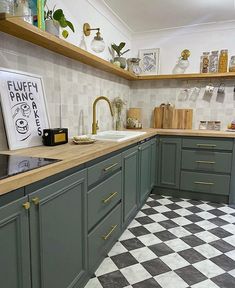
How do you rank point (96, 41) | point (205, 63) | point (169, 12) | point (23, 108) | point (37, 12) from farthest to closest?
point (205, 63) → point (169, 12) → point (96, 41) → point (23, 108) → point (37, 12)

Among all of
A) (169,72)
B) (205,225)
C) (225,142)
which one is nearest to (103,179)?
(205,225)

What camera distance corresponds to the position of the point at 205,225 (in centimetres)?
231

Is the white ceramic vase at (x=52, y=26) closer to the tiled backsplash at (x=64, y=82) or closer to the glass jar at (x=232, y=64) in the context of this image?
the tiled backsplash at (x=64, y=82)

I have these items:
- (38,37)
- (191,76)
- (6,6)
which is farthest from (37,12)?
(191,76)

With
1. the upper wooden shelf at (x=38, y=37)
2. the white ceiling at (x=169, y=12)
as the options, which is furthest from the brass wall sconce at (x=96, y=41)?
the white ceiling at (x=169, y=12)

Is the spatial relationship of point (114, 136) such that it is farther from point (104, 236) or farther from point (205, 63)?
point (205, 63)

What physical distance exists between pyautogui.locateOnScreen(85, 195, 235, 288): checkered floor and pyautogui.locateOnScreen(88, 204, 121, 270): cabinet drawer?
118 millimetres

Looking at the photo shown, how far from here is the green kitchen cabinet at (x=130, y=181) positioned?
2008 mm

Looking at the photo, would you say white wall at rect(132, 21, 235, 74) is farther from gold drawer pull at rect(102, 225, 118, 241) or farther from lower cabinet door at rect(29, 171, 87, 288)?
lower cabinet door at rect(29, 171, 87, 288)

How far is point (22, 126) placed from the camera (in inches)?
59.8

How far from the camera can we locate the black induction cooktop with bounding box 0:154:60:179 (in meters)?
0.89

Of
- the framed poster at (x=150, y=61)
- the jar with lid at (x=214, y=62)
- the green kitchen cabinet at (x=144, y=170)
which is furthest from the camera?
the framed poster at (x=150, y=61)

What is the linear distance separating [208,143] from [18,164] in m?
2.33

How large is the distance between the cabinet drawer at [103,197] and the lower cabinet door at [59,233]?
0.09 m
